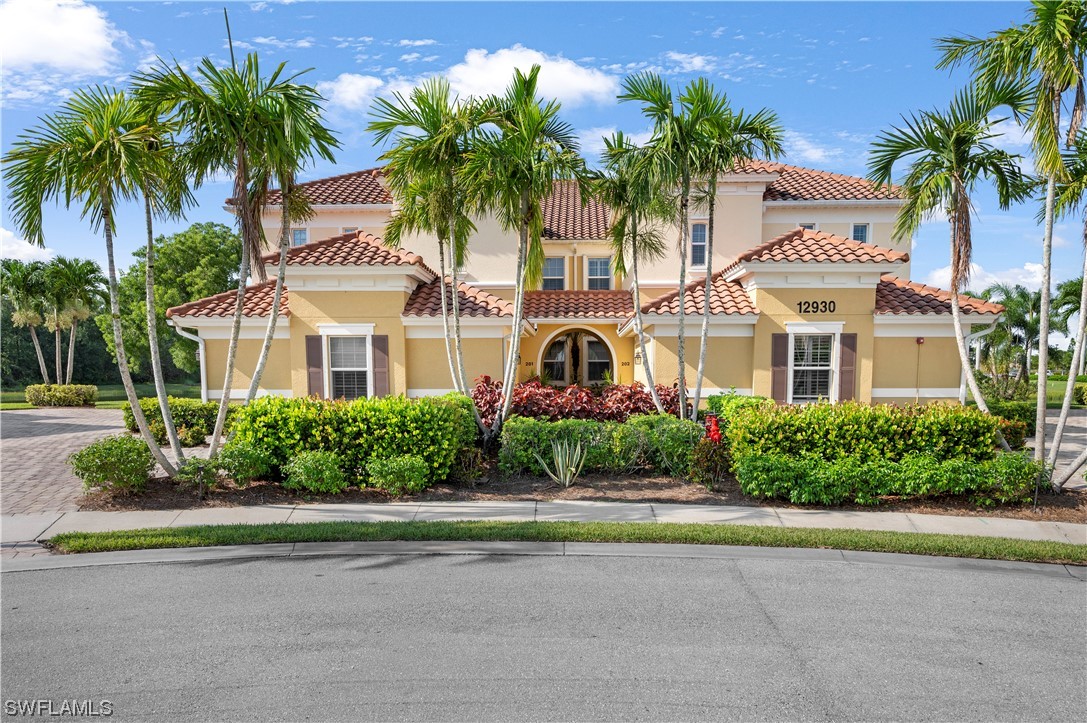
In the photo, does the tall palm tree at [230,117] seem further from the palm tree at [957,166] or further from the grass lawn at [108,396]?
the grass lawn at [108,396]

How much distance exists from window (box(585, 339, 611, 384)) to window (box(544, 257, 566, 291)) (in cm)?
333

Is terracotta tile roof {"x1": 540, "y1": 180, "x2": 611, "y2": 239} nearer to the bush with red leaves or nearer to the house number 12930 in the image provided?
the house number 12930

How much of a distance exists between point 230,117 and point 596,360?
54.9ft

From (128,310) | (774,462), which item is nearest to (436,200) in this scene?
(774,462)

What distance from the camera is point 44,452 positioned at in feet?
47.0

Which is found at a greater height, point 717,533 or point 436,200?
point 436,200

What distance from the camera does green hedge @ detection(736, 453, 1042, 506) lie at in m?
9.12

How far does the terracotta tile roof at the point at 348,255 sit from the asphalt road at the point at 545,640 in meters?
8.47

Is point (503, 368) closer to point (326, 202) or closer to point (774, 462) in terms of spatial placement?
point (774, 462)

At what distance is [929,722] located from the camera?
4066 mm

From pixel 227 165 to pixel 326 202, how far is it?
41.6ft

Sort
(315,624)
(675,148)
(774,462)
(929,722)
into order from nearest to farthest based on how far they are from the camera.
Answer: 1. (929,722)
2. (315,624)
3. (774,462)
4. (675,148)

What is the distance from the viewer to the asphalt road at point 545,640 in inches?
168

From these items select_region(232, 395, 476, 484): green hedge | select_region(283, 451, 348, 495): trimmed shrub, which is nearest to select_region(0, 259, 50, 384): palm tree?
select_region(232, 395, 476, 484): green hedge
